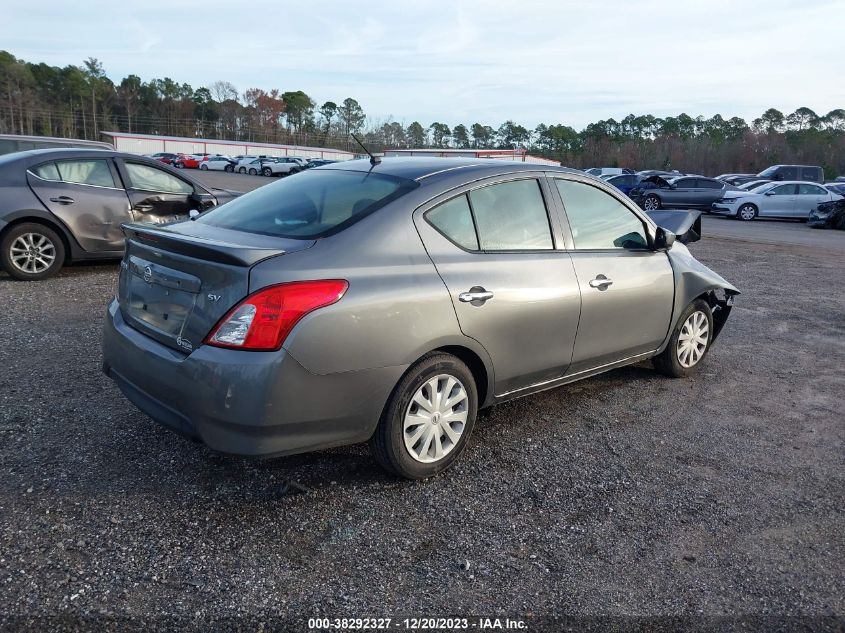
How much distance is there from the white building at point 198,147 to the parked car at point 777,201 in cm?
5428

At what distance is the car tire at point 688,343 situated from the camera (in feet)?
16.9

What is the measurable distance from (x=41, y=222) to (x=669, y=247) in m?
6.86

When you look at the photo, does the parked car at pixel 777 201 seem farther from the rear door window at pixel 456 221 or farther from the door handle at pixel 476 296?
the door handle at pixel 476 296

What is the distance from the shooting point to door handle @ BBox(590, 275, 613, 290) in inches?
166

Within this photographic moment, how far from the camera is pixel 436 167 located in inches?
153

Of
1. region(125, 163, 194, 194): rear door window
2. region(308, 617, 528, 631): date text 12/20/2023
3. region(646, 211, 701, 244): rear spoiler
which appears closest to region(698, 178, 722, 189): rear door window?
region(646, 211, 701, 244): rear spoiler

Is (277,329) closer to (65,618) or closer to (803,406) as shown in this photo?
(65,618)

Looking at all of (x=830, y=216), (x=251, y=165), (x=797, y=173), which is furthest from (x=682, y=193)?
(x=251, y=165)

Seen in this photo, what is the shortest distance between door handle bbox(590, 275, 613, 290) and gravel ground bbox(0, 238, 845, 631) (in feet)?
2.93

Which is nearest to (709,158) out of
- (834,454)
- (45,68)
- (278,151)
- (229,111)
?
(278,151)

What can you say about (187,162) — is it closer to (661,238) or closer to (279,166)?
(279,166)

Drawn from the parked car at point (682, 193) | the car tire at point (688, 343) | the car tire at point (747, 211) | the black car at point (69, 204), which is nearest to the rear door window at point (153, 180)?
the black car at point (69, 204)

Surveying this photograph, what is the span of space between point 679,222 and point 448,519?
360 centimetres

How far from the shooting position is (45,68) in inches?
4156
